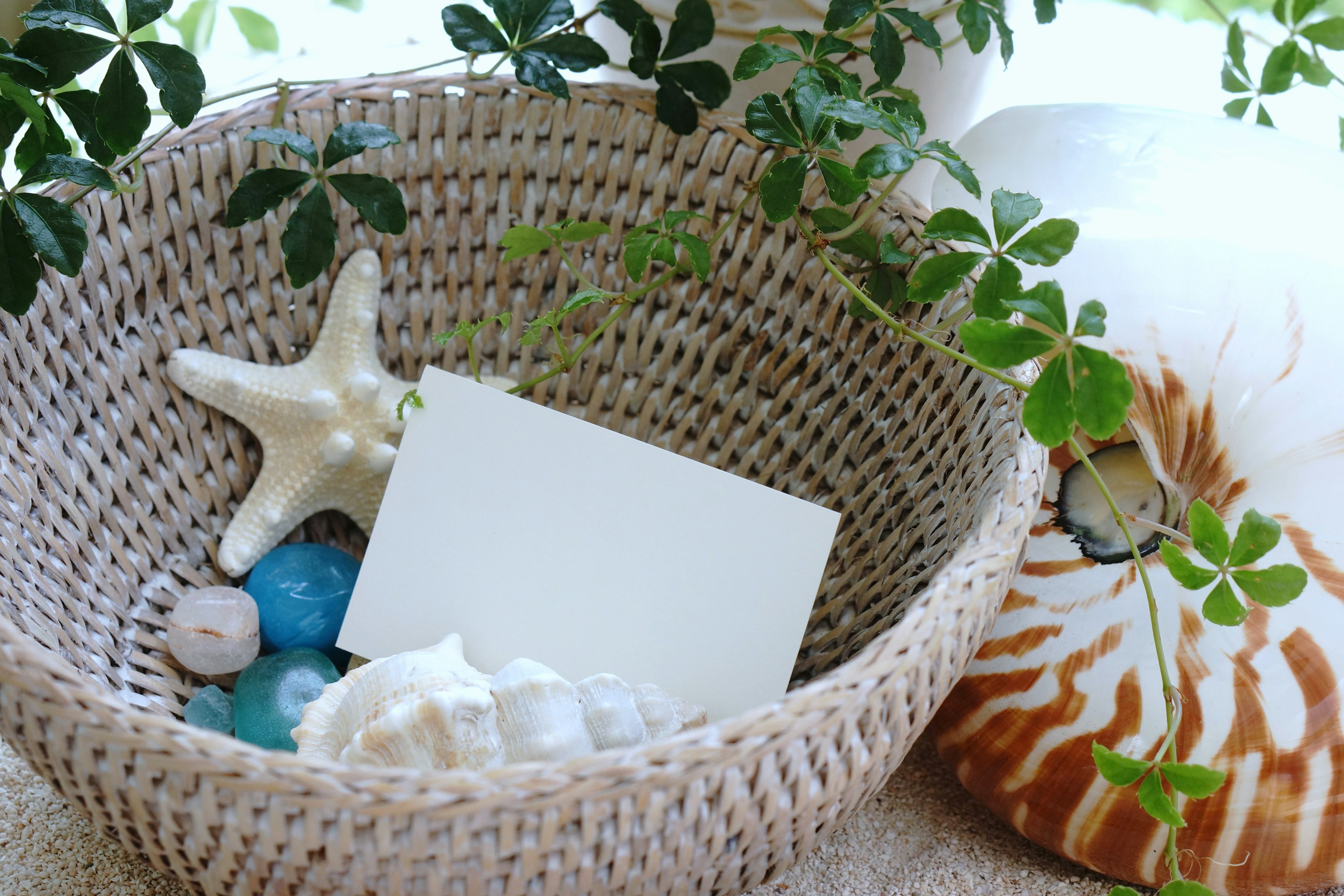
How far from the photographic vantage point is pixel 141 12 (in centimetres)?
52

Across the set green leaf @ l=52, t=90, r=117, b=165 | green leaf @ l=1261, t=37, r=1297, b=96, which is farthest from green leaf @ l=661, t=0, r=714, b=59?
green leaf @ l=1261, t=37, r=1297, b=96

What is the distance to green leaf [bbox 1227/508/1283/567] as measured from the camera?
0.43 metres

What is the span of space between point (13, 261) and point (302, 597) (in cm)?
25

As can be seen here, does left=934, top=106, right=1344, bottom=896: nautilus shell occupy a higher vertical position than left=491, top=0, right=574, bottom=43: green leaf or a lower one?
lower

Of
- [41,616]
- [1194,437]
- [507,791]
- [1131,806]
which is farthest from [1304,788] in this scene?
[41,616]

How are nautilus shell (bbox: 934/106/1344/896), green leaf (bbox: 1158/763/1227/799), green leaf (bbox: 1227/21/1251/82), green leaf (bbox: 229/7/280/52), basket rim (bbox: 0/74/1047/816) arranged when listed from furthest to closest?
green leaf (bbox: 229/7/280/52) → green leaf (bbox: 1227/21/1251/82) → nautilus shell (bbox: 934/106/1344/896) → green leaf (bbox: 1158/763/1227/799) → basket rim (bbox: 0/74/1047/816)

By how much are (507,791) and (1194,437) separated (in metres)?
0.44

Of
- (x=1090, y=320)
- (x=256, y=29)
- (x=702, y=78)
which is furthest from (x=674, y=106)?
(x=256, y=29)

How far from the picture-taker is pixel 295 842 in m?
0.33

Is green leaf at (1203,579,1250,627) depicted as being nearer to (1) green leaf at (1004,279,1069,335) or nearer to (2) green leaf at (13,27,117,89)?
(1) green leaf at (1004,279,1069,335)

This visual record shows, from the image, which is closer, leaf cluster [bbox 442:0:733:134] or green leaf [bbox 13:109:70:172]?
green leaf [bbox 13:109:70:172]

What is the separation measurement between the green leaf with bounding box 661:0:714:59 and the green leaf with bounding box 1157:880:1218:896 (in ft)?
1.73

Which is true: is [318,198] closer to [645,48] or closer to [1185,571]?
[645,48]

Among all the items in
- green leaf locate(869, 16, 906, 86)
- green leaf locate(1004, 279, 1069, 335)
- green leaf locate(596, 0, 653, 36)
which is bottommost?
green leaf locate(1004, 279, 1069, 335)
